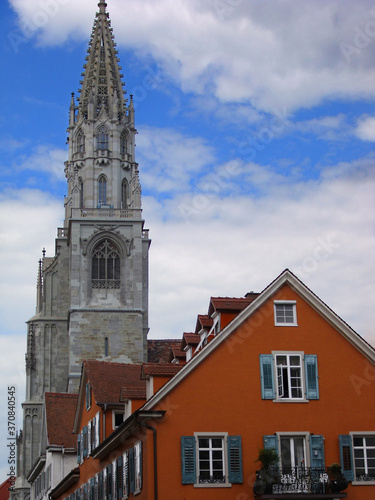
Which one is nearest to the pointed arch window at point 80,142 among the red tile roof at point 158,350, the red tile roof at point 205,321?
the red tile roof at point 158,350

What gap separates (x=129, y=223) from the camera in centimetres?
8381

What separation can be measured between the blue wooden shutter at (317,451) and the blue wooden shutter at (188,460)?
3696 millimetres

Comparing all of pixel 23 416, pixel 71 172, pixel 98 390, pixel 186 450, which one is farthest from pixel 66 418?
pixel 71 172

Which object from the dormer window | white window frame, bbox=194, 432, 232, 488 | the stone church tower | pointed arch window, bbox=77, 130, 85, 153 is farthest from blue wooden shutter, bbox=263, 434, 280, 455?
pointed arch window, bbox=77, 130, 85, 153

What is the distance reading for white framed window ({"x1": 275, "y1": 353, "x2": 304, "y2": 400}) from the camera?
3148 centimetres

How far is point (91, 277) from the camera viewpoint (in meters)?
82.0

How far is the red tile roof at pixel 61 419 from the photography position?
50.5 m

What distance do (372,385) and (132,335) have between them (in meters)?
49.5

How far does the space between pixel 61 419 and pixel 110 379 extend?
13399 millimetres

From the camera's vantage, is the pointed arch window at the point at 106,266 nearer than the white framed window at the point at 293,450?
No

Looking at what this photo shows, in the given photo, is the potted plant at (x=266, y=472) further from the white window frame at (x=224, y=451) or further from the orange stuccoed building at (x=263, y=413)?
the white window frame at (x=224, y=451)

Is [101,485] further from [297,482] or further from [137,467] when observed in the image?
[297,482]

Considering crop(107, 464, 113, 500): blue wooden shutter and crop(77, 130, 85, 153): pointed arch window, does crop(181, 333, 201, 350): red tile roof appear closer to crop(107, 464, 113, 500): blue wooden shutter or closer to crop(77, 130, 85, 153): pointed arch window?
crop(107, 464, 113, 500): blue wooden shutter

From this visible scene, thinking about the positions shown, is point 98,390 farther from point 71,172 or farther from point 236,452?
point 71,172
